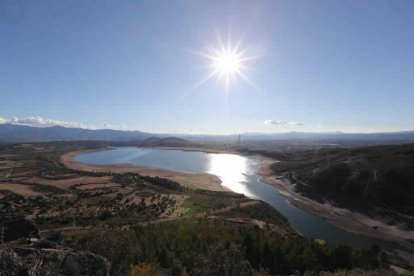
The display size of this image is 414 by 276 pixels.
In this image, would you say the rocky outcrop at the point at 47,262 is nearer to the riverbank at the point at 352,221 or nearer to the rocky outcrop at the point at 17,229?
the rocky outcrop at the point at 17,229

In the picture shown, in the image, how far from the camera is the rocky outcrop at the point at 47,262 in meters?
11.6

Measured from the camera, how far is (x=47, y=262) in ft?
41.1

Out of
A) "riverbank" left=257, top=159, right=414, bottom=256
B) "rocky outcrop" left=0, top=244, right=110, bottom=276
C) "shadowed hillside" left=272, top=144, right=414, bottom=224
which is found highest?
"rocky outcrop" left=0, top=244, right=110, bottom=276

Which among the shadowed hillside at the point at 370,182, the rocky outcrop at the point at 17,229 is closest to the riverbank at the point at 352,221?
the shadowed hillside at the point at 370,182

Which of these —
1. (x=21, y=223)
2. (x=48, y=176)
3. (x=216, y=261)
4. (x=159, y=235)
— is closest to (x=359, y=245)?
(x=159, y=235)

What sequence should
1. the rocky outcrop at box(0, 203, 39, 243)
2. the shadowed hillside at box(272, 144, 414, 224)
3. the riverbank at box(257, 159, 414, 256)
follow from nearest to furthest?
the rocky outcrop at box(0, 203, 39, 243) < the riverbank at box(257, 159, 414, 256) < the shadowed hillside at box(272, 144, 414, 224)

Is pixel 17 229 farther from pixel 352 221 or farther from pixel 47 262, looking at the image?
pixel 352 221

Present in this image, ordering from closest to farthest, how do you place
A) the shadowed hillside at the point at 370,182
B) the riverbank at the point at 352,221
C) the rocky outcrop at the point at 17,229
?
1. the rocky outcrop at the point at 17,229
2. the riverbank at the point at 352,221
3. the shadowed hillside at the point at 370,182

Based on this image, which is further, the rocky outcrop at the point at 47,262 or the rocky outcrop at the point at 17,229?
the rocky outcrop at the point at 17,229

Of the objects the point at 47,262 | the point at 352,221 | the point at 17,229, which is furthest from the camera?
the point at 352,221

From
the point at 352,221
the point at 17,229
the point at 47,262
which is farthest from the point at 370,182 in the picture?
the point at 47,262

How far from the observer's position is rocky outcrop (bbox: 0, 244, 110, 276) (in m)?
11.6

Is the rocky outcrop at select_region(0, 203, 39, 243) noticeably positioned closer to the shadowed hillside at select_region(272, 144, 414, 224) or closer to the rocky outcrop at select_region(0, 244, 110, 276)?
the rocky outcrop at select_region(0, 244, 110, 276)

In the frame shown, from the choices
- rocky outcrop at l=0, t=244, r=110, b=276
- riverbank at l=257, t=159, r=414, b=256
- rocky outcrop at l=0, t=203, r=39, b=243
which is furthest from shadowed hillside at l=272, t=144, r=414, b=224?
rocky outcrop at l=0, t=244, r=110, b=276
